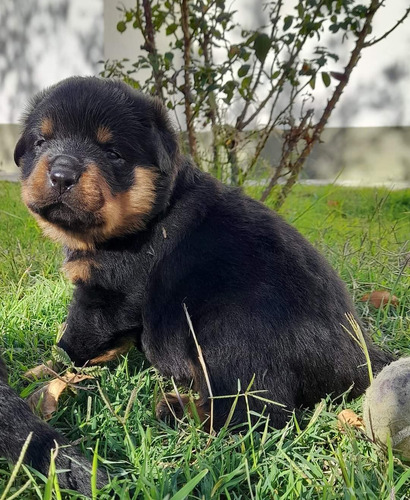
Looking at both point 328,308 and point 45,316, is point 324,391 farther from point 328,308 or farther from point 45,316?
point 45,316

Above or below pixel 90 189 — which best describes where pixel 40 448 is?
below

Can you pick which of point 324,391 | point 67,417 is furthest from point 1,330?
point 324,391

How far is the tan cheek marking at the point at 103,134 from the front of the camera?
2.70 metres

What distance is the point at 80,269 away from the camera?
2.87m

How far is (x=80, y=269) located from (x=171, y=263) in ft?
1.44

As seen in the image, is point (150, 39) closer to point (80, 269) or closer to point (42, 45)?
point (80, 269)

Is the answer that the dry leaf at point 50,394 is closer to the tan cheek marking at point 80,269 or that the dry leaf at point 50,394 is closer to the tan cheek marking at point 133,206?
the tan cheek marking at point 80,269

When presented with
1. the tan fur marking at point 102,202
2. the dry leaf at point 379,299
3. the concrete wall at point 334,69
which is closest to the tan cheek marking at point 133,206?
the tan fur marking at point 102,202

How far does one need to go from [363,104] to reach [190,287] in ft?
26.9

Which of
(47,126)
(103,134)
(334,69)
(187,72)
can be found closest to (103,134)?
(103,134)

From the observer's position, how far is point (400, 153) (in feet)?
33.2

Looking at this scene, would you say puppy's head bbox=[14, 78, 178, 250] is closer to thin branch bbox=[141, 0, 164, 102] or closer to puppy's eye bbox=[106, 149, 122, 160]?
puppy's eye bbox=[106, 149, 122, 160]

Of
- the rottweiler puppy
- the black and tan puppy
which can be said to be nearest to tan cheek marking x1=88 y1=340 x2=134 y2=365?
the black and tan puppy

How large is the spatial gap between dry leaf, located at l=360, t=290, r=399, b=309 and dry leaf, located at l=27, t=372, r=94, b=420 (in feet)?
6.55
